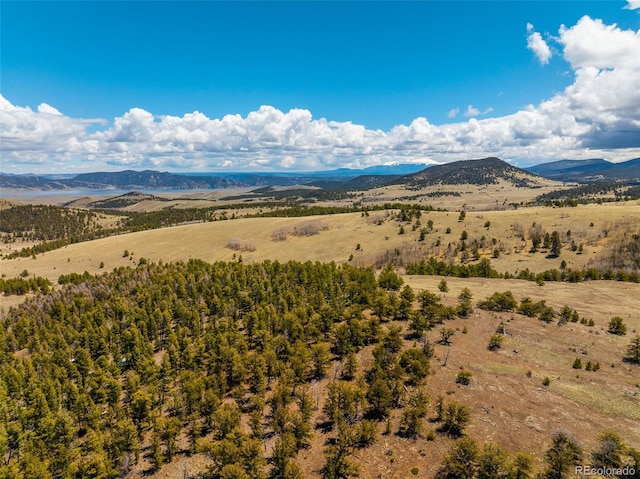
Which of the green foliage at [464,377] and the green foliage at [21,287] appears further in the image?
the green foliage at [21,287]

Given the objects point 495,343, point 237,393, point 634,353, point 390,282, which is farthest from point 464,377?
point 390,282

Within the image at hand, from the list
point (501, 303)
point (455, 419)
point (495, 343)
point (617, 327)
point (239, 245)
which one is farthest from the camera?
point (239, 245)

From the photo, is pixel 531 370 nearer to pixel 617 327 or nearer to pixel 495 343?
pixel 495 343

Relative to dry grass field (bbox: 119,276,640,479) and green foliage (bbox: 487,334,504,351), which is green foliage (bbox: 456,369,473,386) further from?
green foliage (bbox: 487,334,504,351)

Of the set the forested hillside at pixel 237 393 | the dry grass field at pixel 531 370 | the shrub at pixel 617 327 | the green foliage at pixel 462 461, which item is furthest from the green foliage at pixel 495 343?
the green foliage at pixel 462 461

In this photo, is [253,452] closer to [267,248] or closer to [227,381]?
[227,381]

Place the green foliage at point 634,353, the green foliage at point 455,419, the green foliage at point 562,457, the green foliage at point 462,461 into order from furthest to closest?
the green foliage at point 634,353, the green foliage at point 455,419, the green foliage at point 462,461, the green foliage at point 562,457

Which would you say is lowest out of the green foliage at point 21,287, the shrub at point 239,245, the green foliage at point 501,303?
the green foliage at point 21,287

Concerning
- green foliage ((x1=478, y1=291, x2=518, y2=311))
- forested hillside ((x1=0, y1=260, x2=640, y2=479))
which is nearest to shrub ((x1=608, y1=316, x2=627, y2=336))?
green foliage ((x1=478, y1=291, x2=518, y2=311))

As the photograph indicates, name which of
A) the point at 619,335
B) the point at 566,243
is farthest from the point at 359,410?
the point at 566,243

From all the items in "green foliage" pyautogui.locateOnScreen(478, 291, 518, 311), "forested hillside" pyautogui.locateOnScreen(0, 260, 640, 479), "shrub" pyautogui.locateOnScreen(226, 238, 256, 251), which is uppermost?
"green foliage" pyautogui.locateOnScreen(478, 291, 518, 311)

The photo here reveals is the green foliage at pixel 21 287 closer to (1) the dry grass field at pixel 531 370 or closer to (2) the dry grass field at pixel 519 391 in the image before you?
(1) the dry grass field at pixel 531 370
